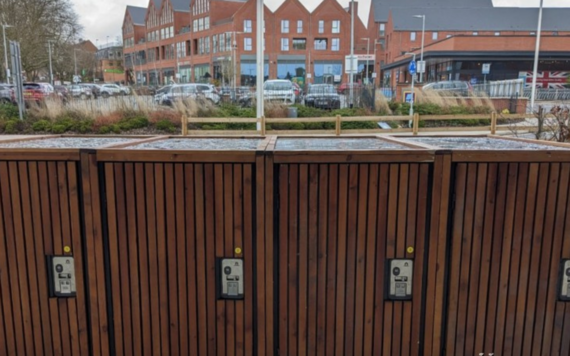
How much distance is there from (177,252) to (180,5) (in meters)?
78.3

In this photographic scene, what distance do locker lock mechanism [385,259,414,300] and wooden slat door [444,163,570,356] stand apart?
295 mm

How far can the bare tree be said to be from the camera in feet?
127

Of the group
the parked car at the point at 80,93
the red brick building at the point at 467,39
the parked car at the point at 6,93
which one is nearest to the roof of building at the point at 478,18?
the red brick building at the point at 467,39

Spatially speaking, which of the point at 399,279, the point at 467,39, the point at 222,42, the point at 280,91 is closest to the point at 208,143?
the point at 399,279

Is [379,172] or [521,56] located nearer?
[379,172]

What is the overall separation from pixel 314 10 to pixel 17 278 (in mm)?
67716

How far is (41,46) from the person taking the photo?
42000 mm

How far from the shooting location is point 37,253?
10.2ft

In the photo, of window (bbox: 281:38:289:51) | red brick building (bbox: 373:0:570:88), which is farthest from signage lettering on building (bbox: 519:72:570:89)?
window (bbox: 281:38:289:51)

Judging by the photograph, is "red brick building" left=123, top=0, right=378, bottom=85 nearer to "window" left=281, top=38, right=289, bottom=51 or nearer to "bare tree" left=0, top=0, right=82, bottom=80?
"window" left=281, top=38, right=289, bottom=51

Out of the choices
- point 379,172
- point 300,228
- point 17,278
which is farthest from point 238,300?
point 17,278

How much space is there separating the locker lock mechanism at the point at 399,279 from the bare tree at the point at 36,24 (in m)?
43.6

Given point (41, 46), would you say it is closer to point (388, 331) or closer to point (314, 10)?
point (314, 10)

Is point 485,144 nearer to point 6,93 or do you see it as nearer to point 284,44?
point 6,93
